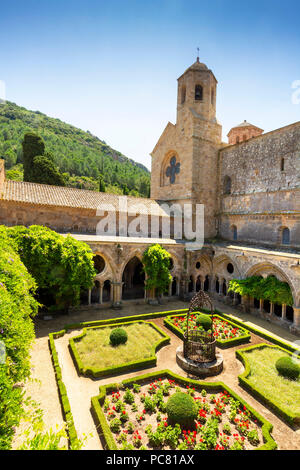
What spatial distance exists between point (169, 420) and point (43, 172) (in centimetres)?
3665

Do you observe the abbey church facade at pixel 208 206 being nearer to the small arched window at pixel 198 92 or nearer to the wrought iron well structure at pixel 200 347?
the small arched window at pixel 198 92

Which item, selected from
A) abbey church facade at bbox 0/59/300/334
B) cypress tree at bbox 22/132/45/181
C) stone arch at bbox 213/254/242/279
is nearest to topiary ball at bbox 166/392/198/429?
abbey church facade at bbox 0/59/300/334

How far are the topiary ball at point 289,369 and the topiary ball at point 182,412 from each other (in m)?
5.05

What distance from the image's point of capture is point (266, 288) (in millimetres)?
17109

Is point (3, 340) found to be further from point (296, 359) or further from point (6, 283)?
point (296, 359)

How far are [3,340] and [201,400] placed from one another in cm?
732

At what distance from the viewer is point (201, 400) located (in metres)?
9.13

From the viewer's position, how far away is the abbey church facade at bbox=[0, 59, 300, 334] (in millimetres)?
18406

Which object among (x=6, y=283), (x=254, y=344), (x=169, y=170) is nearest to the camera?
(x=6, y=283)

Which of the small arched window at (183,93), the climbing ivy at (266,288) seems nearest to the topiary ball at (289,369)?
the climbing ivy at (266,288)

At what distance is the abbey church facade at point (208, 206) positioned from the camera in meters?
18.4

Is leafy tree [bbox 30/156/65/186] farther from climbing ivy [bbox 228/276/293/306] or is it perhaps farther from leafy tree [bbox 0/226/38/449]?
leafy tree [bbox 0/226/38/449]

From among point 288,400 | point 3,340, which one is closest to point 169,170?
point 288,400

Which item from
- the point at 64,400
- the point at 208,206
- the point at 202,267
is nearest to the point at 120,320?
the point at 64,400
